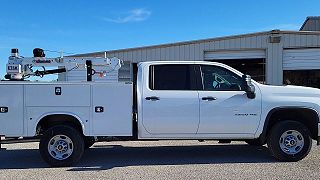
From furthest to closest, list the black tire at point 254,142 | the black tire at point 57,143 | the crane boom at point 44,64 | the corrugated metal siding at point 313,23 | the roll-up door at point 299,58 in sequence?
the corrugated metal siding at point 313,23, the roll-up door at point 299,58, the black tire at point 254,142, the crane boom at point 44,64, the black tire at point 57,143

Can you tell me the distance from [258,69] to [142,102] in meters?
14.6

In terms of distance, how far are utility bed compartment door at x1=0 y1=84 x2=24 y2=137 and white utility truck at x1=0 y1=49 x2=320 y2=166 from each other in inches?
0.7

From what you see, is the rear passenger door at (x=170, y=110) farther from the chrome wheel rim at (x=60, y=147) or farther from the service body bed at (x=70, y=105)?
the chrome wheel rim at (x=60, y=147)

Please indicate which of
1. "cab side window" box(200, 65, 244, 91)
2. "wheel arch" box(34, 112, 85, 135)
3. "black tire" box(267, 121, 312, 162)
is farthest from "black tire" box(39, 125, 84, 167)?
"black tire" box(267, 121, 312, 162)

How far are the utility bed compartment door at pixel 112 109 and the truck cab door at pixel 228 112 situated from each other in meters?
1.38

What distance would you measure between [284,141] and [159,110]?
249 centimetres

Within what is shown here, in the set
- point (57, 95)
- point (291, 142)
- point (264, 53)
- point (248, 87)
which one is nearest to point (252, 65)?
point (264, 53)

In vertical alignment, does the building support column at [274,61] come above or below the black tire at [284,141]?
above

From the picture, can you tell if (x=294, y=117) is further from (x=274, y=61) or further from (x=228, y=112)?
(x=274, y=61)

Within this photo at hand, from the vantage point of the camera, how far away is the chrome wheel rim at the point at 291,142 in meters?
7.82

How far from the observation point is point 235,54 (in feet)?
65.7

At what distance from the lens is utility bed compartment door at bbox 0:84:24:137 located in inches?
293

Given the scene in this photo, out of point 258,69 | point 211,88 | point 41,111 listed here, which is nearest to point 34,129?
point 41,111

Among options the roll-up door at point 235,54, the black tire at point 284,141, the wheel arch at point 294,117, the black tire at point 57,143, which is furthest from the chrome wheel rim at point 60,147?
the roll-up door at point 235,54
